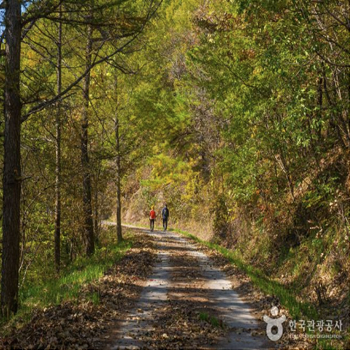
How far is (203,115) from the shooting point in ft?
85.3

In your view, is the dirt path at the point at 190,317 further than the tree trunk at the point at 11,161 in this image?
No

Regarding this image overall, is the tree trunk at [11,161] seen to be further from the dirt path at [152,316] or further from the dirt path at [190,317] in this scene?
the dirt path at [190,317]

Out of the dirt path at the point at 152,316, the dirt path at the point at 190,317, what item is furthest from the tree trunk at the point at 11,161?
the dirt path at the point at 190,317

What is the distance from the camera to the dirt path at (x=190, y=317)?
6.31m

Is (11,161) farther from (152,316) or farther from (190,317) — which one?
(190,317)

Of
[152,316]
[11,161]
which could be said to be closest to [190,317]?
[152,316]

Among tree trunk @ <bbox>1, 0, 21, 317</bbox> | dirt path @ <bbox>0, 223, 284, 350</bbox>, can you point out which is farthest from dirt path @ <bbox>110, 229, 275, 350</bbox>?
tree trunk @ <bbox>1, 0, 21, 317</bbox>

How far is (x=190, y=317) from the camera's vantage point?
752cm

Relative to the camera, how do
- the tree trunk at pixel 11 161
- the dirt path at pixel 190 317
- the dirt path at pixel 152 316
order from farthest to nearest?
1. the tree trunk at pixel 11 161
2. the dirt path at pixel 190 317
3. the dirt path at pixel 152 316

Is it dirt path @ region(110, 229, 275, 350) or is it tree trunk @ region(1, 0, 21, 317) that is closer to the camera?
dirt path @ region(110, 229, 275, 350)

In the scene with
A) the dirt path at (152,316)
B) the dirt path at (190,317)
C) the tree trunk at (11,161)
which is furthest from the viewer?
the tree trunk at (11,161)

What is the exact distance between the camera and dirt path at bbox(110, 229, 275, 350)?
20.7 ft

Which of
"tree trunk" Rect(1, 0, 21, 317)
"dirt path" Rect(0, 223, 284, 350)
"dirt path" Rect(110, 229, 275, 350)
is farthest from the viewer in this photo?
"tree trunk" Rect(1, 0, 21, 317)

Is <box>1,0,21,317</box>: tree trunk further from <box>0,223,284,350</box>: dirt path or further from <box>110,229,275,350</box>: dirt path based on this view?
<box>110,229,275,350</box>: dirt path
